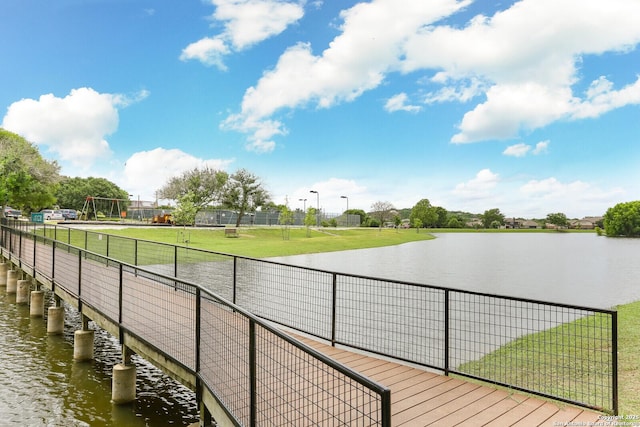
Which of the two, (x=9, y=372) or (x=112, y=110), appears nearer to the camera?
(x=9, y=372)

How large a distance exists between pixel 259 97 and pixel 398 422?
4278cm

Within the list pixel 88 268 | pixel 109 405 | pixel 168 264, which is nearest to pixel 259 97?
pixel 168 264

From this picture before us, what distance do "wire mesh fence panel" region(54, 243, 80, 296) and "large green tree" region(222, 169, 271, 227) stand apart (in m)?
42.5

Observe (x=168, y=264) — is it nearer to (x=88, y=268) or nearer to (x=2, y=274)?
(x=2, y=274)

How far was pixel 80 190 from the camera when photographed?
7856cm

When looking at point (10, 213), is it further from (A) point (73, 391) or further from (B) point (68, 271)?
(A) point (73, 391)

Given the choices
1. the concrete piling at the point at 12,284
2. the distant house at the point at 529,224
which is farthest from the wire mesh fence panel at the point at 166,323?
the distant house at the point at 529,224

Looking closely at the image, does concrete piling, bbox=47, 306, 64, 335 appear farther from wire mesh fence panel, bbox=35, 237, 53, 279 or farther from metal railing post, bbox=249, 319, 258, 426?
metal railing post, bbox=249, 319, 258, 426

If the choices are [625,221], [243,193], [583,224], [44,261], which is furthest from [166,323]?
[583,224]

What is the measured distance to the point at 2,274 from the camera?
1700 cm

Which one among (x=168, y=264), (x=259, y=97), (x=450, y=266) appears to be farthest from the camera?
(x=259, y=97)

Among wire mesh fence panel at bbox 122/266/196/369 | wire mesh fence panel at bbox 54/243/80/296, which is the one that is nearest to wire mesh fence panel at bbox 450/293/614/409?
wire mesh fence panel at bbox 122/266/196/369

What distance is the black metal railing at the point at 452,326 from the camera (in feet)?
16.0

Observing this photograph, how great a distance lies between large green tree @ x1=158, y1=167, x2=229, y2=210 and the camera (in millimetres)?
57281
